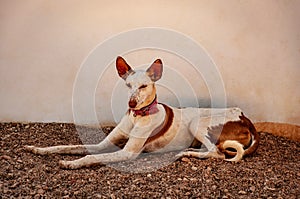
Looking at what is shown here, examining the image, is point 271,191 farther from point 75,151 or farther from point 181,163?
point 75,151

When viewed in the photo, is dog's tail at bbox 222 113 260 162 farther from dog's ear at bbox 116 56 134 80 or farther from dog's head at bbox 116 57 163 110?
dog's ear at bbox 116 56 134 80

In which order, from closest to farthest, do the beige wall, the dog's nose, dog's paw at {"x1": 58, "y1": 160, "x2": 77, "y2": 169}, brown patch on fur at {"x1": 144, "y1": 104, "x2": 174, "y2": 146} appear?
dog's paw at {"x1": 58, "y1": 160, "x2": 77, "y2": 169} < the dog's nose < brown patch on fur at {"x1": 144, "y1": 104, "x2": 174, "y2": 146} < the beige wall

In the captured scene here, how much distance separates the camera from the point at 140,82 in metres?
2.70

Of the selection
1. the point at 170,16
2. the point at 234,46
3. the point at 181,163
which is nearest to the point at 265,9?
the point at 234,46

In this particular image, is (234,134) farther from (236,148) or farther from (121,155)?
(121,155)

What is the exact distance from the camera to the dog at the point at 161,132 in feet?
8.91

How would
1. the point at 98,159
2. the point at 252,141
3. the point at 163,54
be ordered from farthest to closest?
the point at 163,54
the point at 252,141
the point at 98,159

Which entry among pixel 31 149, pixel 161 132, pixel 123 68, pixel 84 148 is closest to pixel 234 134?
pixel 161 132

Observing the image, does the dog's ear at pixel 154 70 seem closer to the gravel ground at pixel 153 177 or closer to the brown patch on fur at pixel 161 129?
the brown patch on fur at pixel 161 129

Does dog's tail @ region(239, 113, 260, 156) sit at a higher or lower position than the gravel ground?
higher

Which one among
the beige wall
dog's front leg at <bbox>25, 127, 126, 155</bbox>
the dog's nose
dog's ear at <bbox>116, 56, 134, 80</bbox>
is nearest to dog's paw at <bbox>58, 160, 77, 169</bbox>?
dog's front leg at <bbox>25, 127, 126, 155</bbox>

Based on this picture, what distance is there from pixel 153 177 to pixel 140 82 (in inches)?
19.8

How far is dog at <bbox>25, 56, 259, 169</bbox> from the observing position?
271cm

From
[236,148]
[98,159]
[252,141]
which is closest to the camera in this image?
[98,159]
